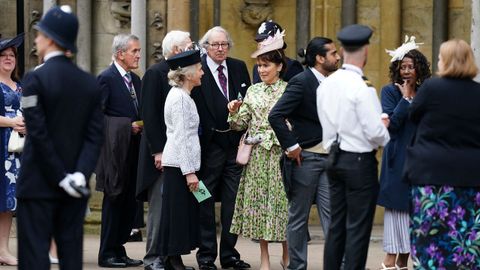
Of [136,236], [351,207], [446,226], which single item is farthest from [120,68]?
[446,226]

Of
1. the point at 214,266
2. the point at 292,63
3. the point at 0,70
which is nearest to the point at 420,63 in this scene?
the point at 292,63

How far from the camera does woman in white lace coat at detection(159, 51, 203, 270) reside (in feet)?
34.8

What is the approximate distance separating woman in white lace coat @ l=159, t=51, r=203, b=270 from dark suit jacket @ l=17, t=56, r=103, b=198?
7.44ft

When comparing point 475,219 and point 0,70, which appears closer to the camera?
point 475,219

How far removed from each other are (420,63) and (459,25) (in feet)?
12.1

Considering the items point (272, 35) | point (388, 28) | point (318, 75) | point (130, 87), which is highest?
point (388, 28)

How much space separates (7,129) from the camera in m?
11.4

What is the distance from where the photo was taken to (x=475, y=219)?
361 inches

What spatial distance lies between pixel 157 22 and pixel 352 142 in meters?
5.73

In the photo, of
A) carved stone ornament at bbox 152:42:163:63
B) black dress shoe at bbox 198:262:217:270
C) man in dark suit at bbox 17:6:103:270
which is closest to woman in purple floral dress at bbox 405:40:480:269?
man in dark suit at bbox 17:6:103:270

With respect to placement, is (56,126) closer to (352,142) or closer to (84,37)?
(352,142)

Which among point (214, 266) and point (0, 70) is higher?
point (0, 70)

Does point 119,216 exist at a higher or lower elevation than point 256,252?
higher

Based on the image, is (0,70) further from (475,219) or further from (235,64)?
(475,219)
